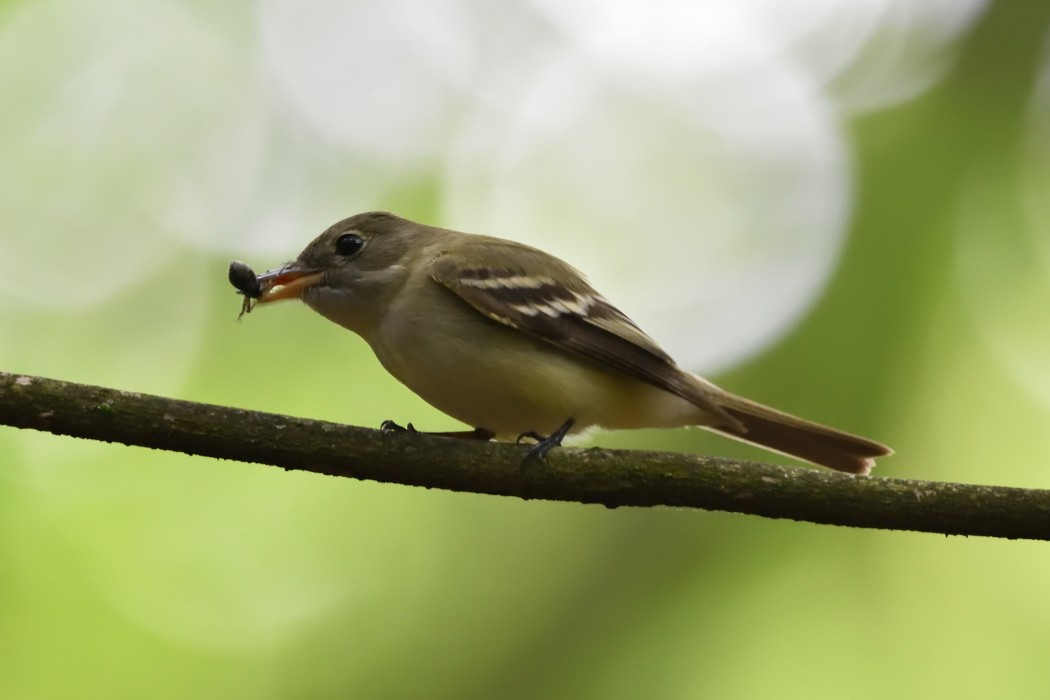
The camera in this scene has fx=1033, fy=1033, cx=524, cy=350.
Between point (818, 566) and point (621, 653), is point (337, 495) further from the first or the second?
point (818, 566)

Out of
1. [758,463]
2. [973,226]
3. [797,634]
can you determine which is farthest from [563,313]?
[973,226]

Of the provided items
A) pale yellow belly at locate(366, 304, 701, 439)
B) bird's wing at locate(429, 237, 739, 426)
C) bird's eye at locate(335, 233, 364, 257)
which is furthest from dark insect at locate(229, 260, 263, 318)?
bird's wing at locate(429, 237, 739, 426)

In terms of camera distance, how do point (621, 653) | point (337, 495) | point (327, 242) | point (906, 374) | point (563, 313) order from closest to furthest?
point (563, 313) < point (327, 242) < point (621, 653) < point (906, 374) < point (337, 495)

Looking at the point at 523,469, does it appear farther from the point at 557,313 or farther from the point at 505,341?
the point at 557,313

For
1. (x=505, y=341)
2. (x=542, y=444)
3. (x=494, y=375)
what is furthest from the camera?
(x=505, y=341)

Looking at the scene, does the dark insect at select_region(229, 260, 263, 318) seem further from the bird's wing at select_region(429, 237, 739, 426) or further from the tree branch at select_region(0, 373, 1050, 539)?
the tree branch at select_region(0, 373, 1050, 539)

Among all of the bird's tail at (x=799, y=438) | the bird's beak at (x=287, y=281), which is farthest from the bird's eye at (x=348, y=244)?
the bird's tail at (x=799, y=438)

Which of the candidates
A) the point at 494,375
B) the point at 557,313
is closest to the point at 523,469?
the point at 494,375

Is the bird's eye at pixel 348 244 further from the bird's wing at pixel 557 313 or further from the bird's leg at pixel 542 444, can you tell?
the bird's leg at pixel 542 444
